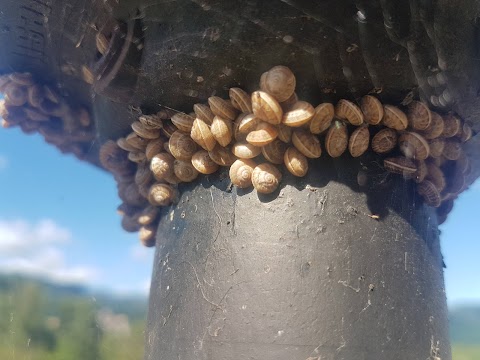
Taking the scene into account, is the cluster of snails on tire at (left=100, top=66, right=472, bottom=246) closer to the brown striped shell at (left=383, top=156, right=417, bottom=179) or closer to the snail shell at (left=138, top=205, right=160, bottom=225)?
the brown striped shell at (left=383, top=156, right=417, bottom=179)

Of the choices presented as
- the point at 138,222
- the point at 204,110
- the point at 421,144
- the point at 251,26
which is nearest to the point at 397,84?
the point at 421,144

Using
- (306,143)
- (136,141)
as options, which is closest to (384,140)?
(306,143)

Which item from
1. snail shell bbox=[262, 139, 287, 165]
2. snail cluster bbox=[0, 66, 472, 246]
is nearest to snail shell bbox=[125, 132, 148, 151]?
snail cluster bbox=[0, 66, 472, 246]

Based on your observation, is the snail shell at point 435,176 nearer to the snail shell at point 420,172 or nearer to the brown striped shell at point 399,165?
the snail shell at point 420,172

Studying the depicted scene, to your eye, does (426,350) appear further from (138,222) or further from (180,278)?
(138,222)

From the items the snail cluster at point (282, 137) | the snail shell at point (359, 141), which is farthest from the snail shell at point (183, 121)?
the snail shell at point (359, 141)

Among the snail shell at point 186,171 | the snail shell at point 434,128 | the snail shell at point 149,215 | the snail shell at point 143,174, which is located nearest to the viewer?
the snail shell at point 434,128
